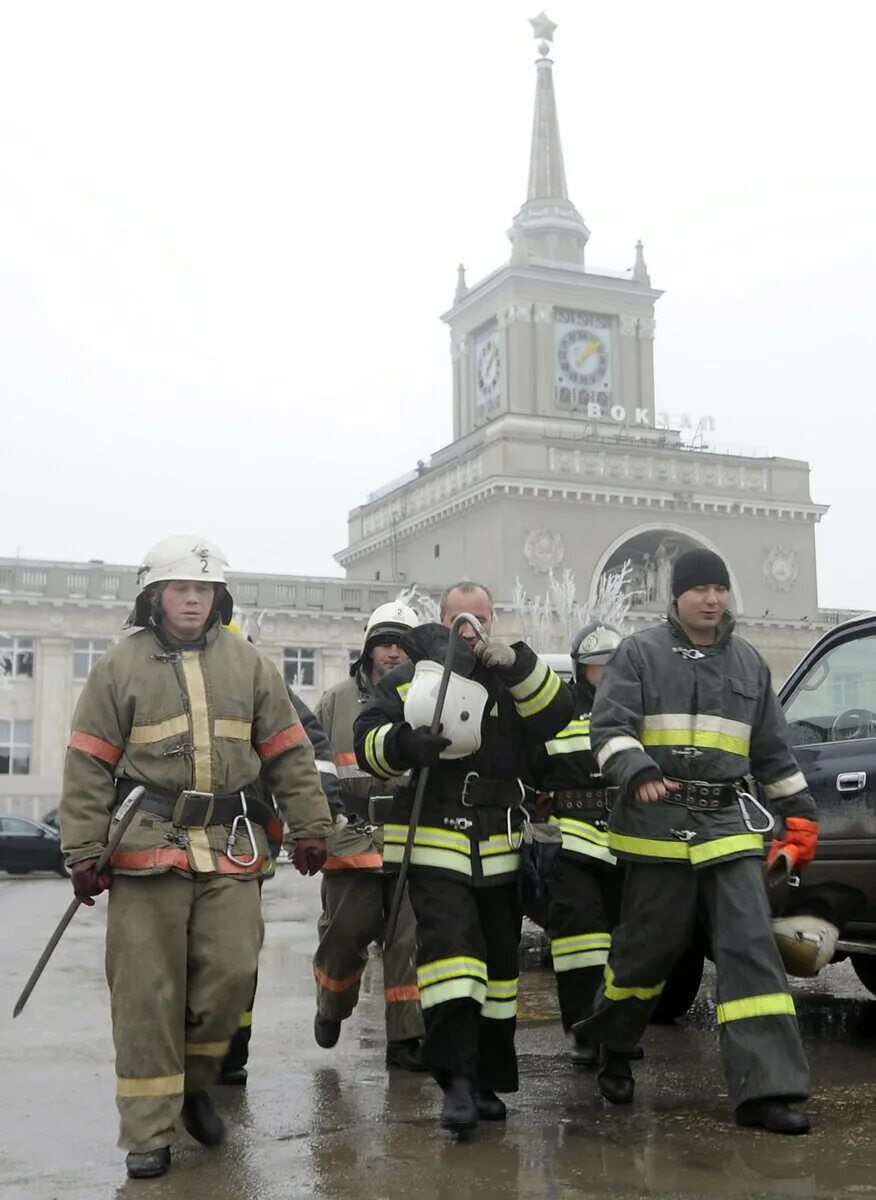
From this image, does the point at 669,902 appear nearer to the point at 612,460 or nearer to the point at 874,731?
the point at 874,731

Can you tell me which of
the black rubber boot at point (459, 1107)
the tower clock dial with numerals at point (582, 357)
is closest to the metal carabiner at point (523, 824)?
the black rubber boot at point (459, 1107)

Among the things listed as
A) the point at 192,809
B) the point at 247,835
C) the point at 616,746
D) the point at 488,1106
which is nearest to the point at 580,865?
the point at 616,746

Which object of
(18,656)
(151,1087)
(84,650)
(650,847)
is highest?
(84,650)

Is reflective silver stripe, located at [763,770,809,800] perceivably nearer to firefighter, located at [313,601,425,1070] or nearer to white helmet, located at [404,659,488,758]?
white helmet, located at [404,659,488,758]

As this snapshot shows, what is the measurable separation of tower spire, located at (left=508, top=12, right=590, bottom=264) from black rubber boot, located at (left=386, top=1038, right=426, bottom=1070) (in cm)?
6485

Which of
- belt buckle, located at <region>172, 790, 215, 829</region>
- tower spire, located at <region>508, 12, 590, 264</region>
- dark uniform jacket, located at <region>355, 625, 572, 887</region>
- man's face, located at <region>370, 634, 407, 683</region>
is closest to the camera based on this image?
belt buckle, located at <region>172, 790, 215, 829</region>

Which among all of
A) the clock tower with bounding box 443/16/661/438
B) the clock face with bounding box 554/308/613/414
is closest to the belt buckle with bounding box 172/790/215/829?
the clock tower with bounding box 443/16/661/438

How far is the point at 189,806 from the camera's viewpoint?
5480 mm

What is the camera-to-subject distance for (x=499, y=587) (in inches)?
→ 2351

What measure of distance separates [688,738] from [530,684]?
63cm

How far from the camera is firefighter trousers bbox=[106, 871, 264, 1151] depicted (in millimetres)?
5195

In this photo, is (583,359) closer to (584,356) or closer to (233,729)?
(584,356)

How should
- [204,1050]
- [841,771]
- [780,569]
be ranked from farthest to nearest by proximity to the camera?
[780,569], [841,771], [204,1050]

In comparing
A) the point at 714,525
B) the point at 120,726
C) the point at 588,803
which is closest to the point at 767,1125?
the point at 588,803
